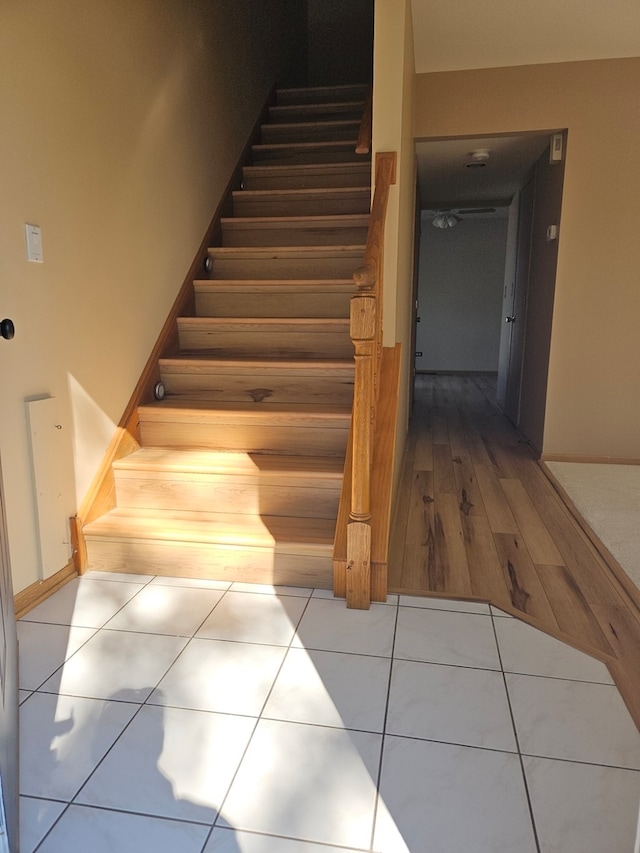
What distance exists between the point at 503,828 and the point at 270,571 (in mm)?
1164

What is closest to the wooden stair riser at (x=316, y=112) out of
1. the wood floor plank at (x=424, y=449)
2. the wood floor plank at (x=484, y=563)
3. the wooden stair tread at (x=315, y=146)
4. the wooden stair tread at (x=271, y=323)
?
the wooden stair tread at (x=315, y=146)

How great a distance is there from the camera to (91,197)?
2.28m

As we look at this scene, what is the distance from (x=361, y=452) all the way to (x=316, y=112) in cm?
370

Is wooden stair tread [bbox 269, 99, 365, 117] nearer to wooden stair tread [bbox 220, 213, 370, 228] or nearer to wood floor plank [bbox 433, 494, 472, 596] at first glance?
wooden stair tread [bbox 220, 213, 370, 228]

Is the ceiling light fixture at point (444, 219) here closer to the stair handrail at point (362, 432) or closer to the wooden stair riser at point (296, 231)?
the wooden stair riser at point (296, 231)

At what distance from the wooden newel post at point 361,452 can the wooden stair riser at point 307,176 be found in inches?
87.2

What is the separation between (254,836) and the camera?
1143 mm

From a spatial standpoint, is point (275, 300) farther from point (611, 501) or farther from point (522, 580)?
point (611, 501)

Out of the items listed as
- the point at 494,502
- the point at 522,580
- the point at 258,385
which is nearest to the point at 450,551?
the point at 522,580

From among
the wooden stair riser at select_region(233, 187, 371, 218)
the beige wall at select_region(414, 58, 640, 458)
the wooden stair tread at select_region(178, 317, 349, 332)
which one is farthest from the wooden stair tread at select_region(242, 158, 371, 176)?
the wooden stair tread at select_region(178, 317, 349, 332)

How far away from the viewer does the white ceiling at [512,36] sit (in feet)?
9.46

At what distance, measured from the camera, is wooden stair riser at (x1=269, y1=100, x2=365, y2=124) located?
4.46 meters

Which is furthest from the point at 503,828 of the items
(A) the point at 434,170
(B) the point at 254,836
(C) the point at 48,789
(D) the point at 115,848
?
(A) the point at 434,170

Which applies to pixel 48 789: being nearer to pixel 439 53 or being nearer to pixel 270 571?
pixel 270 571
